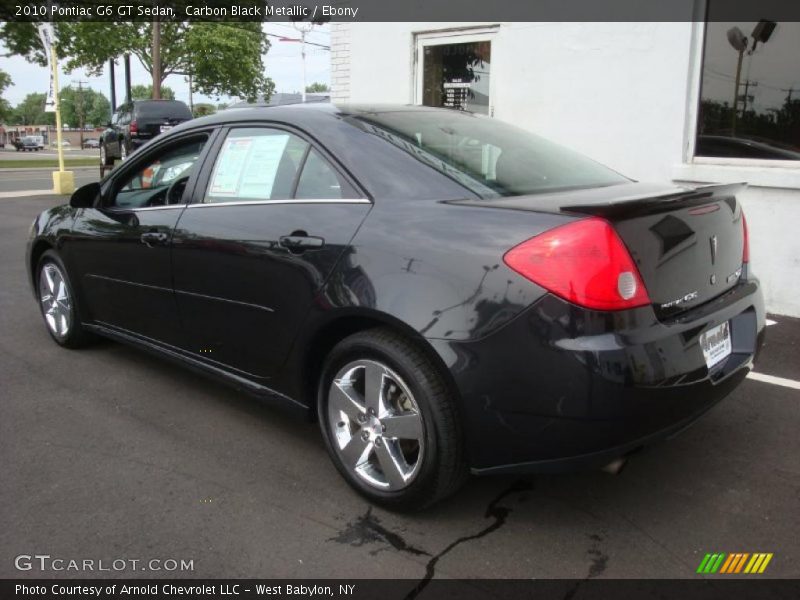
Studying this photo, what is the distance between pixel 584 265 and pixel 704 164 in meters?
4.43

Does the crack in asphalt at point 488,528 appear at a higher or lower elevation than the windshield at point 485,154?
lower

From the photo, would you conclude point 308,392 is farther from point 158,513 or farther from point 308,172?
point 308,172

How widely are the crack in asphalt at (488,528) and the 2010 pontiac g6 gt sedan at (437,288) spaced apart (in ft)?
0.62

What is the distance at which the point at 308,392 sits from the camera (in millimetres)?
3039

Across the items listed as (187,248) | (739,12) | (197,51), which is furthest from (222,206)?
(197,51)

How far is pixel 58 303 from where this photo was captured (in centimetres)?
471

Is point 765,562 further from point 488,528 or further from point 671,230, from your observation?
point 671,230

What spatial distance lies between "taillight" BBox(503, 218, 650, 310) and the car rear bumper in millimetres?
45

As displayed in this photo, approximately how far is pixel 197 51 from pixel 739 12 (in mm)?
35620

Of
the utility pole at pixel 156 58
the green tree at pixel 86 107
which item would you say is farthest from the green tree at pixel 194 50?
the green tree at pixel 86 107

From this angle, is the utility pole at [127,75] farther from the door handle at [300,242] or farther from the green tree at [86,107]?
the green tree at [86,107]

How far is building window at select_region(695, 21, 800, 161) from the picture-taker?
5.89m

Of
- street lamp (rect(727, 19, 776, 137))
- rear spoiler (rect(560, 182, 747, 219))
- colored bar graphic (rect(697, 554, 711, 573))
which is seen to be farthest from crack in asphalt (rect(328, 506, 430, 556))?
street lamp (rect(727, 19, 776, 137))

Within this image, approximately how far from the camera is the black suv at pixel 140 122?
1773 cm
